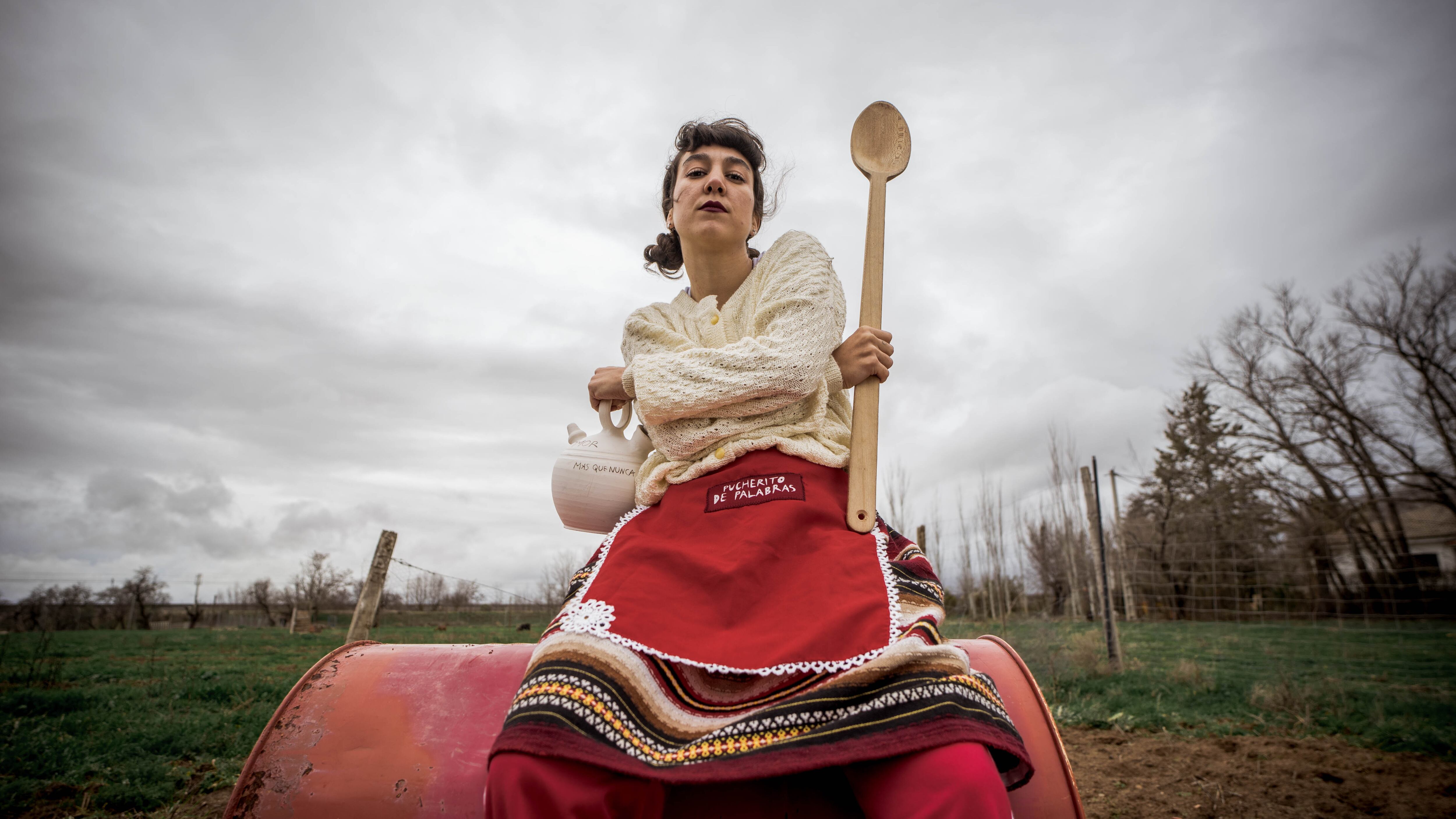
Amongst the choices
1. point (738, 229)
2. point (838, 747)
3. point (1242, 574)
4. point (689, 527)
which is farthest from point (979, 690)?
point (1242, 574)

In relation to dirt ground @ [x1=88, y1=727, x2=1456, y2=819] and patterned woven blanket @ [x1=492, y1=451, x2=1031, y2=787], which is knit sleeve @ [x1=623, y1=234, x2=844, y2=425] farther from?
dirt ground @ [x1=88, y1=727, x2=1456, y2=819]

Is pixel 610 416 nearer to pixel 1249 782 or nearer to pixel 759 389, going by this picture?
pixel 759 389

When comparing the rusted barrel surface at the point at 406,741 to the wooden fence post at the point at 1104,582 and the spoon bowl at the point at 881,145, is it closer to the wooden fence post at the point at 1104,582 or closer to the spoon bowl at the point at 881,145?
the spoon bowl at the point at 881,145

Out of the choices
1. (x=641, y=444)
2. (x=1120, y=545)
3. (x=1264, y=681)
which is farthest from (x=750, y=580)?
(x=1120, y=545)

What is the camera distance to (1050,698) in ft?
23.2

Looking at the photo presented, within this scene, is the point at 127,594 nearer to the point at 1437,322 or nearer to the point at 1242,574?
the point at 1242,574

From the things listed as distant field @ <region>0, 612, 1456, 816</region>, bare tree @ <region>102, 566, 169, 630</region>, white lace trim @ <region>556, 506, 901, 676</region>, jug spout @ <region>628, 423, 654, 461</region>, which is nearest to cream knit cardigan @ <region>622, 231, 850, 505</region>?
jug spout @ <region>628, 423, 654, 461</region>

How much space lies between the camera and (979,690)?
3.56ft

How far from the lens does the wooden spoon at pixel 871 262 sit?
1550 millimetres

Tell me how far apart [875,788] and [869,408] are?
34.2 inches

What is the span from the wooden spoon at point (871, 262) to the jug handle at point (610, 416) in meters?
0.65

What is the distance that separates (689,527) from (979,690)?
658 mm

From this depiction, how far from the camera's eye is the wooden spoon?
1550 mm

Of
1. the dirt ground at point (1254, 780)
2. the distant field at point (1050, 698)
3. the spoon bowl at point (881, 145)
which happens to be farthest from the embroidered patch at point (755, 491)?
the distant field at point (1050, 698)
